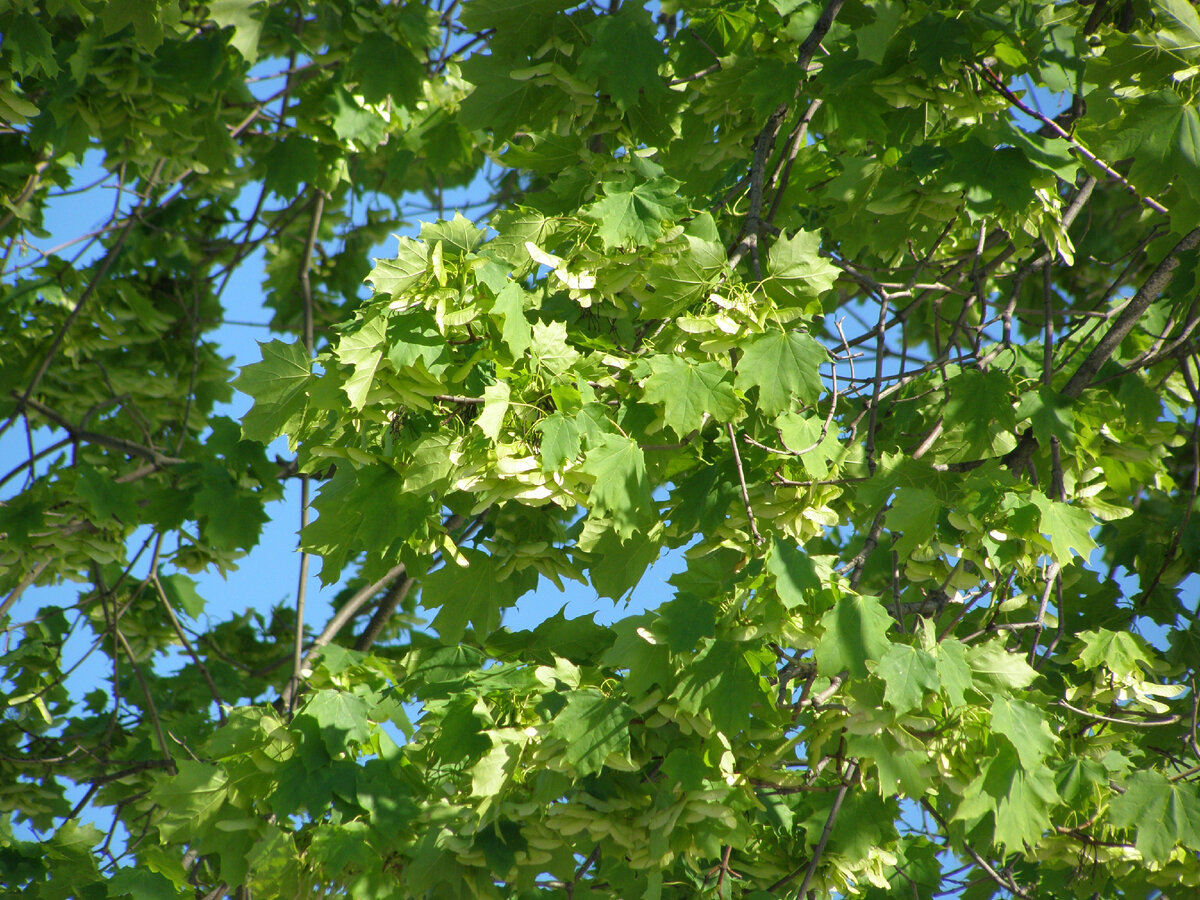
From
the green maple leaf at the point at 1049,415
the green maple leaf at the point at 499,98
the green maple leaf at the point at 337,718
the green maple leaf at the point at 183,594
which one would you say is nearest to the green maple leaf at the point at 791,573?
the green maple leaf at the point at 1049,415

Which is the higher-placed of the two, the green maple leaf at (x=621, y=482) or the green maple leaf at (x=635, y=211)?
the green maple leaf at (x=635, y=211)

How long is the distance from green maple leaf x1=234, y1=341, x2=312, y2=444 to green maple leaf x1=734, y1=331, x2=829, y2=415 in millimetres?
974

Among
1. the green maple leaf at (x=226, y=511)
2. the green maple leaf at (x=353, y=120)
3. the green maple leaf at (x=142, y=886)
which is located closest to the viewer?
the green maple leaf at (x=142, y=886)

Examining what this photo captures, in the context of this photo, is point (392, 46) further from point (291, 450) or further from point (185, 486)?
point (291, 450)

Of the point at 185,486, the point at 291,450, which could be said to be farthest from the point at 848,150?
the point at 185,486

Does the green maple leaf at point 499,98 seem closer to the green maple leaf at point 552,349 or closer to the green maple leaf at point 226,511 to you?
the green maple leaf at point 552,349

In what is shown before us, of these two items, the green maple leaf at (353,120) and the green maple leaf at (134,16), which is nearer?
the green maple leaf at (134,16)

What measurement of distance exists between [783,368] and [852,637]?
1.98ft

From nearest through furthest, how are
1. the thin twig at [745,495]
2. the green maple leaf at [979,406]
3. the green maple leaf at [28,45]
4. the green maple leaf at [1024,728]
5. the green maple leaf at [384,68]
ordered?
the green maple leaf at [1024,728] → the thin twig at [745,495] → the green maple leaf at [979,406] → the green maple leaf at [28,45] → the green maple leaf at [384,68]

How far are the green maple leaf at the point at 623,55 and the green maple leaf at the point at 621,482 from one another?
1.10 metres

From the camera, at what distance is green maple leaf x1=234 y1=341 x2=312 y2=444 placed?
2328mm

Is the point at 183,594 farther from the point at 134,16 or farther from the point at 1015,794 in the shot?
the point at 1015,794

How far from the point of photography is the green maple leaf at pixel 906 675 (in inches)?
86.7

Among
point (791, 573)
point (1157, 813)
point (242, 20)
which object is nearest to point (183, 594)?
point (242, 20)
